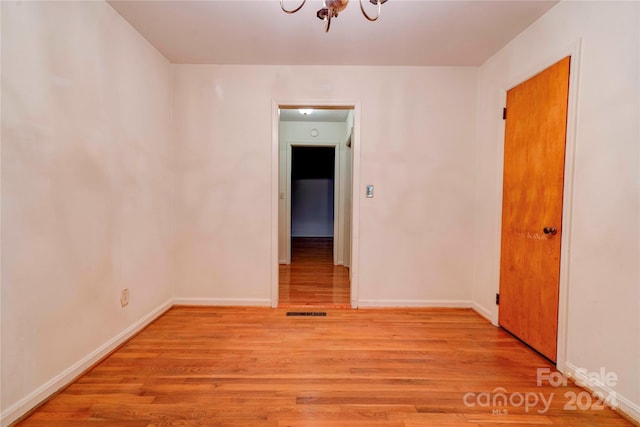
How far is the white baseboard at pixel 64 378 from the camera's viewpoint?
1.35 m

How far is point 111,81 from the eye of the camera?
1987 mm

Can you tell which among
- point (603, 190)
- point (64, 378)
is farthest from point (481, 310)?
point (64, 378)

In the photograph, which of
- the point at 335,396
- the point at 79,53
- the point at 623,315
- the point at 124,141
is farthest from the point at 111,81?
the point at 623,315

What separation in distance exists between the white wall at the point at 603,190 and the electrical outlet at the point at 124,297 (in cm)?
316

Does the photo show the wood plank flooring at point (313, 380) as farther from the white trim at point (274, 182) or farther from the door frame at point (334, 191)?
the door frame at point (334, 191)

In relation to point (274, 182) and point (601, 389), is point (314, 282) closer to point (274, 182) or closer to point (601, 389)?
point (274, 182)

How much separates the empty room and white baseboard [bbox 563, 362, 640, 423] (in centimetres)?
1

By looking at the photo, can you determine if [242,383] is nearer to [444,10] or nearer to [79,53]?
[79,53]

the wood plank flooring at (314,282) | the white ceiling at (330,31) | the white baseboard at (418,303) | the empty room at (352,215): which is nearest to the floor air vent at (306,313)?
the empty room at (352,215)

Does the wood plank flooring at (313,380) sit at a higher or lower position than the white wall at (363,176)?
lower

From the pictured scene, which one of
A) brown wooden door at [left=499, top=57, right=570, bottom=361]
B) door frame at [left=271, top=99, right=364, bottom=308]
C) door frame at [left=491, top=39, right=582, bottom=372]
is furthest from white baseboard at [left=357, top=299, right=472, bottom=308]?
door frame at [left=491, top=39, right=582, bottom=372]

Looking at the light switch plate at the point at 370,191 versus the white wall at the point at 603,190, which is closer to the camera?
the white wall at the point at 603,190

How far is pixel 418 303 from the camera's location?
9.39 ft

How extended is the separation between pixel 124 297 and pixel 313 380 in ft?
5.25
